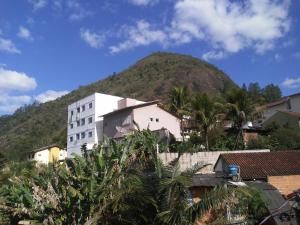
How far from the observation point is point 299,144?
38000mm

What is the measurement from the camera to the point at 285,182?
2383 cm

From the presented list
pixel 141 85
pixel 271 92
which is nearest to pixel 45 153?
pixel 141 85

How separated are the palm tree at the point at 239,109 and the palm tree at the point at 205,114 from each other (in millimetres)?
2595

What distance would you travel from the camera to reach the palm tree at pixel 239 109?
42031 mm

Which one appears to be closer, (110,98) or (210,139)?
(210,139)

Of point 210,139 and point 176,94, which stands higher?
point 176,94

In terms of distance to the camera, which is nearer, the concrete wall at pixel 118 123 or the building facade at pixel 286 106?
the concrete wall at pixel 118 123

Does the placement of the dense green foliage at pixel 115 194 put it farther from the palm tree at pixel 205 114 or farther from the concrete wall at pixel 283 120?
the concrete wall at pixel 283 120

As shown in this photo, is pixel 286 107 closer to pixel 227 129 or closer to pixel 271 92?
pixel 227 129

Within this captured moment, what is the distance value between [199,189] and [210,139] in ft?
68.1

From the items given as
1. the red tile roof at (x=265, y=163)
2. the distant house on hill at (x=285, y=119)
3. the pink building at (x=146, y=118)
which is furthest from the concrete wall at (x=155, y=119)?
the red tile roof at (x=265, y=163)

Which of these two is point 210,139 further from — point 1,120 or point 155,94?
point 1,120

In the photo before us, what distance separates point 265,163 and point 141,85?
292 feet

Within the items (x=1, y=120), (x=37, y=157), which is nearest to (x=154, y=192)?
(x=37, y=157)
